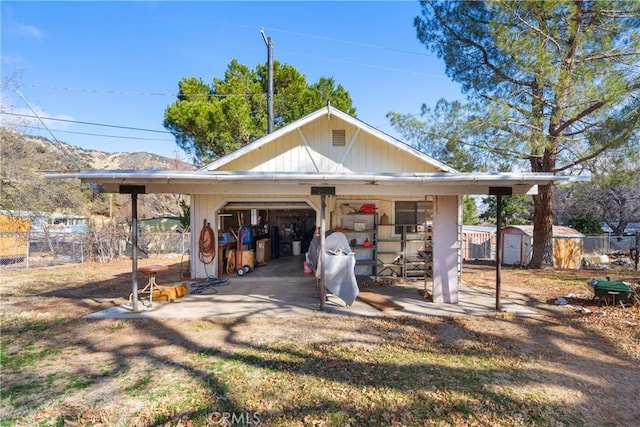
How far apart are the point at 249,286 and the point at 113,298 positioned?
9.27 ft

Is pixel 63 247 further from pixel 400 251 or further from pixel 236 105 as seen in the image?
pixel 400 251

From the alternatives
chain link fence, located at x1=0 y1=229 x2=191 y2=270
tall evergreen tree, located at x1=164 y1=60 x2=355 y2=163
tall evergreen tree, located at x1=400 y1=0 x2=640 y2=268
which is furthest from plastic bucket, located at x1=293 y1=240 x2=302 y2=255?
tall evergreen tree, located at x1=400 y1=0 x2=640 y2=268

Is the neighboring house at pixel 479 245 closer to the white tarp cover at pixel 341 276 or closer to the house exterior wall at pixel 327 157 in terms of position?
the house exterior wall at pixel 327 157

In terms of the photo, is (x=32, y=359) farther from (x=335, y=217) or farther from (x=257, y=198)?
(x=335, y=217)

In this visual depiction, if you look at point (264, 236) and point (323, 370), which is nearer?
point (323, 370)

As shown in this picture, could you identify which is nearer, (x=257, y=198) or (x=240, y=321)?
(x=240, y=321)

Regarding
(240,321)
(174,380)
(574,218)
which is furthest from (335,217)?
(574,218)

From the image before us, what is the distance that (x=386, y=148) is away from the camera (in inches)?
341

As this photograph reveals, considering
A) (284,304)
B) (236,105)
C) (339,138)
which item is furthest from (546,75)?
(236,105)

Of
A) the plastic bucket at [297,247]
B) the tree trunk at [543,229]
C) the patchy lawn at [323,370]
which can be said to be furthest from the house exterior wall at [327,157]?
the plastic bucket at [297,247]

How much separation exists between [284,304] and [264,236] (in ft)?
18.8

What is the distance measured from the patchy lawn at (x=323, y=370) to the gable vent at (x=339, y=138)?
4854 millimetres

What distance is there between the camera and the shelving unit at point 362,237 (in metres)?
8.50

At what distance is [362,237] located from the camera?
8.70m
